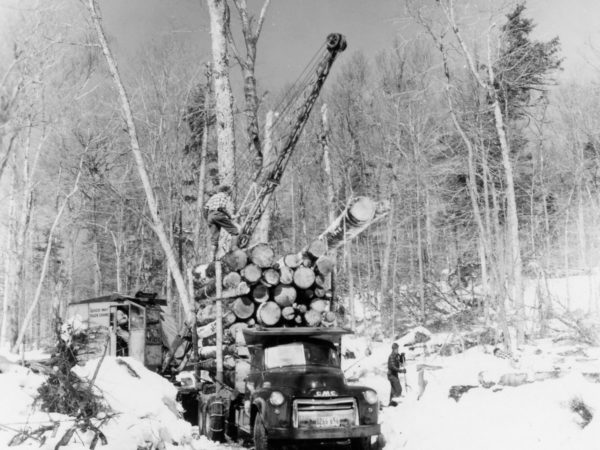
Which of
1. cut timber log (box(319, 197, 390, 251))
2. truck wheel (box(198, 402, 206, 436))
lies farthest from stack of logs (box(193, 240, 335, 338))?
truck wheel (box(198, 402, 206, 436))

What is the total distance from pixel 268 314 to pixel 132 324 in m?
12.7

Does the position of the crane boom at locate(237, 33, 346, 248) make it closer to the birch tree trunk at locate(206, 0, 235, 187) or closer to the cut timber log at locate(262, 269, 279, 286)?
the birch tree trunk at locate(206, 0, 235, 187)

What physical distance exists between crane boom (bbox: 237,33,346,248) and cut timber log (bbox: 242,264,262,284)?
1965 mm

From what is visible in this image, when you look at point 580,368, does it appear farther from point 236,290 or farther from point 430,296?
point 430,296

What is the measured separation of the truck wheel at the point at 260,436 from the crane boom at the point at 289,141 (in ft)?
17.6

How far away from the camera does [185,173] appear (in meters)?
28.1

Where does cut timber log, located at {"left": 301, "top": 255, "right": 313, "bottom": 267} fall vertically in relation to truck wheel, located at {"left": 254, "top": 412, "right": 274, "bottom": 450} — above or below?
above

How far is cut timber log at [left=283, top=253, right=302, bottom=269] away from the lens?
36.9 ft

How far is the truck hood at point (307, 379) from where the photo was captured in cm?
804

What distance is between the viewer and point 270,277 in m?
10.9

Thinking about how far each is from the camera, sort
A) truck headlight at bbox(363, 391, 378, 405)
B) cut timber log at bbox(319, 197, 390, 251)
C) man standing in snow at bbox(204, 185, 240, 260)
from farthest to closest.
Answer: man standing in snow at bbox(204, 185, 240, 260) → cut timber log at bbox(319, 197, 390, 251) → truck headlight at bbox(363, 391, 378, 405)

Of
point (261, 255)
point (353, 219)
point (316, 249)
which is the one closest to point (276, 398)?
point (261, 255)

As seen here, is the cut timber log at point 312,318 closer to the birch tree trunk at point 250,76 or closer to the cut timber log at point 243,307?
the cut timber log at point 243,307

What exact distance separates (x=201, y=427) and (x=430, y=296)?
2035 centimetres
